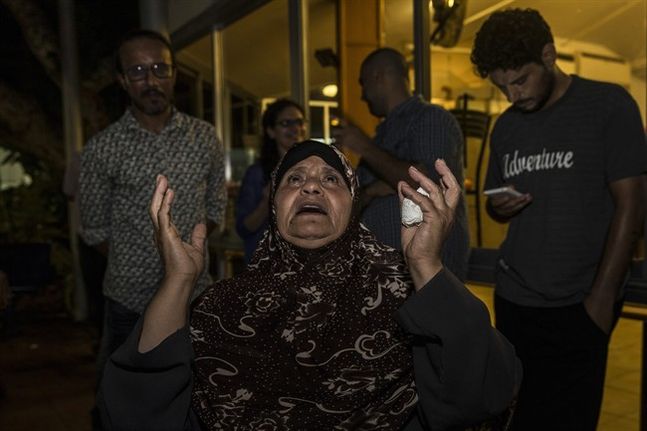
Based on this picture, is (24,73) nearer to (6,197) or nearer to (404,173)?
(6,197)

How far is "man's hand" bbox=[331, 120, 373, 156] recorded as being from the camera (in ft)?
8.09

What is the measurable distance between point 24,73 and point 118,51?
7751 millimetres

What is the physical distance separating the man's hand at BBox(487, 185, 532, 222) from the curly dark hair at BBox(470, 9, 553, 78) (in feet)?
1.45

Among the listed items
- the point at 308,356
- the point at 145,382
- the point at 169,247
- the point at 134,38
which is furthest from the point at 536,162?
the point at 134,38

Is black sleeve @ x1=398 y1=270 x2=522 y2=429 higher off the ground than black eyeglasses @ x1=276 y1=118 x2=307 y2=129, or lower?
lower

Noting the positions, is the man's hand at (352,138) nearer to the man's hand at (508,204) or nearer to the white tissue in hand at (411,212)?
the man's hand at (508,204)

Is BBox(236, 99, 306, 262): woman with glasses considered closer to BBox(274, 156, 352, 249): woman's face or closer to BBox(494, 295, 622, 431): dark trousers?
BBox(274, 156, 352, 249): woman's face

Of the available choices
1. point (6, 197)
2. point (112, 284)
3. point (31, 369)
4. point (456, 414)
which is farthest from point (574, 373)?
point (6, 197)

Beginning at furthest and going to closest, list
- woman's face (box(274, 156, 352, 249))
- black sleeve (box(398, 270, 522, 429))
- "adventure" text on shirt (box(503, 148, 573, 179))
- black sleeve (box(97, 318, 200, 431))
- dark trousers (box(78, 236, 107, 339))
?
dark trousers (box(78, 236, 107, 339)), "adventure" text on shirt (box(503, 148, 573, 179)), woman's face (box(274, 156, 352, 249)), black sleeve (box(97, 318, 200, 431)), black sleeve (box(398, 270, 522, 429))

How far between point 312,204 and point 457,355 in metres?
0.70

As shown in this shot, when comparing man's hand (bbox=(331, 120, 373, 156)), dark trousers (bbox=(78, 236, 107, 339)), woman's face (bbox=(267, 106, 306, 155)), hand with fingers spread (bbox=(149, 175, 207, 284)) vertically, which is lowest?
dark trousers (bbox=(78, 236, 107, 339))

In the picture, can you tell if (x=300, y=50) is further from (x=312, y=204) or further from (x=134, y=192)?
(x=312, y=204)

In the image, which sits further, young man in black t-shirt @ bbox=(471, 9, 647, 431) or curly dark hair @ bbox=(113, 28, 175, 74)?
curly dark hair @ bbox=(113, 28, 175, 74)

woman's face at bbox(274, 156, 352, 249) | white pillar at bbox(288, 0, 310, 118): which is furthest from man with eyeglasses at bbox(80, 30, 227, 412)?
white pillar at bbox(288, 0, 310, 118)
